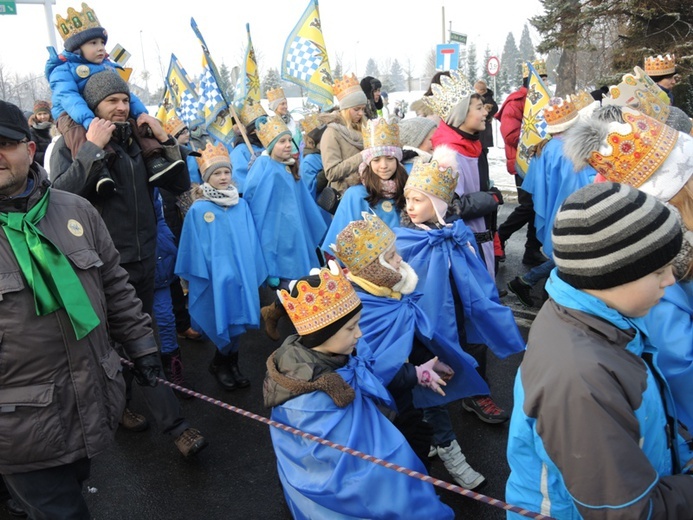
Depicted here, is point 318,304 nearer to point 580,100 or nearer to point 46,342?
point 46,342

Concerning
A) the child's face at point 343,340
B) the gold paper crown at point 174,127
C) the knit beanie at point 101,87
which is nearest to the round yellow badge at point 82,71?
the knit beanie at point 101,87

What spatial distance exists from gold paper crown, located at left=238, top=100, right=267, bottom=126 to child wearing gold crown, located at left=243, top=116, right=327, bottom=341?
1.77m

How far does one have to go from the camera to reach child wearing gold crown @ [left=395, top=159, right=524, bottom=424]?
12.3ft

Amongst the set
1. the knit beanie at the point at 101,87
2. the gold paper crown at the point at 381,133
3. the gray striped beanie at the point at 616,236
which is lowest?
the gold paper crown at the point at 381,133

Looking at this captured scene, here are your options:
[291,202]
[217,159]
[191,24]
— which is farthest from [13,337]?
[191,24]

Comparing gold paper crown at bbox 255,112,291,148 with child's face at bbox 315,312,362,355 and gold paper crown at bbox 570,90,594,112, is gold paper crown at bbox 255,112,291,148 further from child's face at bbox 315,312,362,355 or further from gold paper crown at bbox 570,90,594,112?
child's face at bbox 315,312,362,355

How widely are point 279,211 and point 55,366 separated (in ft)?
11.0

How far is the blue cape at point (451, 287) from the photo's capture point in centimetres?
373

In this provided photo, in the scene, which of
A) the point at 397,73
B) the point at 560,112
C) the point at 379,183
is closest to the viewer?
the point at 379,183

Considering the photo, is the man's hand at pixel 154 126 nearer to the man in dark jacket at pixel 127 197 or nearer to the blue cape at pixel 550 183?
the man in dark jacket at pixel 127 197

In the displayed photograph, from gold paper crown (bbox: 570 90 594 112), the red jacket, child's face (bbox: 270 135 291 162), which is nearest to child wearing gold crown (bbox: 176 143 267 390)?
child's face (bbox: 270 135 291 162)

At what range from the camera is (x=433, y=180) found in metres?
3.79

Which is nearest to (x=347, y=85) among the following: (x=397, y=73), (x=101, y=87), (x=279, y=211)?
(x=279, y=211)

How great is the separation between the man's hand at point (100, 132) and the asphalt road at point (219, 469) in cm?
225
